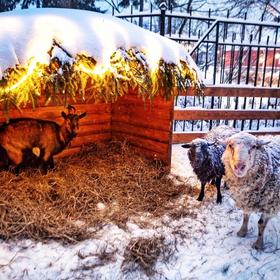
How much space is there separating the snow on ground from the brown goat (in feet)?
6.63

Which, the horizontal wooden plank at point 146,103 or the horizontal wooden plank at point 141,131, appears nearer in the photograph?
the horizontal wooden plank at point 146,103

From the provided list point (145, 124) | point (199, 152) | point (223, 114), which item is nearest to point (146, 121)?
point (145, 124)

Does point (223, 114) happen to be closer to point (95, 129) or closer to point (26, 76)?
point (95, 129)

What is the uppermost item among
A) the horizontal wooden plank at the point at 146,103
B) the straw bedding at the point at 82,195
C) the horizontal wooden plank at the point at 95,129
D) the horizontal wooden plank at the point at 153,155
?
the horizontal wooden plank at the point at 146,103

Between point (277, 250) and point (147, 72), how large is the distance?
277 cm

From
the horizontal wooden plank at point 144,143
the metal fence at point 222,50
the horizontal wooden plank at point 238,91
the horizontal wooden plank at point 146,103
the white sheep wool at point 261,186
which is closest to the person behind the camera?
the white sheep wool at point 261,186

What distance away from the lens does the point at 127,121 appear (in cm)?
696

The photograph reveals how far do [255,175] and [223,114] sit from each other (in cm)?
426

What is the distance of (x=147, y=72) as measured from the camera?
4613mm

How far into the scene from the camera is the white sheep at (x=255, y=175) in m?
3.57

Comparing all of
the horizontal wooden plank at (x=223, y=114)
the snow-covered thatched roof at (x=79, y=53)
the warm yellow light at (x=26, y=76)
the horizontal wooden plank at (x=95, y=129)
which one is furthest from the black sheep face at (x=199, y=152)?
the horizontal wooden plank at (x=95, y=129)

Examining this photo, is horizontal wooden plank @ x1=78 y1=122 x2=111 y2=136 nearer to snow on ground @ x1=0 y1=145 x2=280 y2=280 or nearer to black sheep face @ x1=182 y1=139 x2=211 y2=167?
black sheep face @ x1=182 y1=139 x2=211 y2=167

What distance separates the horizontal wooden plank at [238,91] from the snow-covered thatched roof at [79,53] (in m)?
2.00

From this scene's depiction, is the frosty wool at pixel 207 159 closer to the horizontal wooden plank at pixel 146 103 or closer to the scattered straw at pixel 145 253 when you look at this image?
the horizontal wooden plank at pixel 146 103
